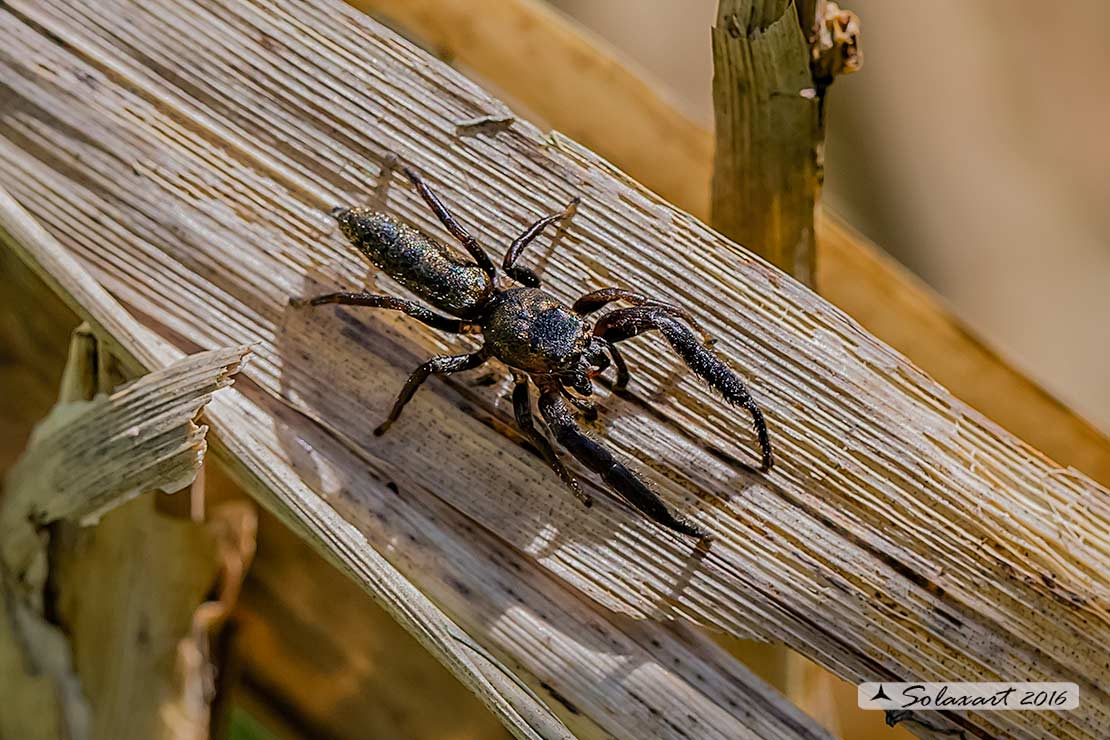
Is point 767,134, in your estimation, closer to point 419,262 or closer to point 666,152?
point 666,152

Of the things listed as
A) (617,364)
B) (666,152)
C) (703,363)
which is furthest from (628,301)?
(666,152)

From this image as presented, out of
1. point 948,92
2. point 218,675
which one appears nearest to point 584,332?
point 218,675

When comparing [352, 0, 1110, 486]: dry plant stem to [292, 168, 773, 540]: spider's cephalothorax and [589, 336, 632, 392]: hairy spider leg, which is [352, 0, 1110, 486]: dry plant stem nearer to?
[292, 168, 773, 540]: spider's cephalothorax

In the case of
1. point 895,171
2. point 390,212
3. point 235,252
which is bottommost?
point 235,252

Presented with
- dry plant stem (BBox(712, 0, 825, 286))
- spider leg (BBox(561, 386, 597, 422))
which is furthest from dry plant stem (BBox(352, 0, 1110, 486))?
→ spider leg (BBox(561, 386, 597, 422))

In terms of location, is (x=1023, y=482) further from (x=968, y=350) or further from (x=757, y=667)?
(x=757, y=667)

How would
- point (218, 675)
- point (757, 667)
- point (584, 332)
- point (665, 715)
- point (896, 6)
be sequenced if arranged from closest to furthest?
point (665, 715) < point (584, 332) < point (218, 675) < point (757, 667) < point (896, 6)

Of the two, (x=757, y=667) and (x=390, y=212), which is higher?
(x=390, y=212)
